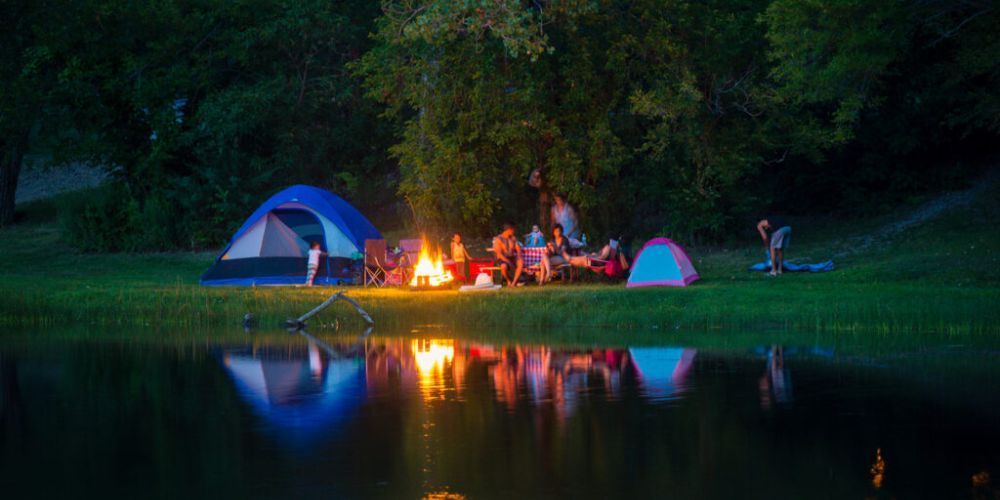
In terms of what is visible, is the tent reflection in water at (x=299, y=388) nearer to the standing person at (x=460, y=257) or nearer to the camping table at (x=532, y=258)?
the standing person at (x=460, y=257)

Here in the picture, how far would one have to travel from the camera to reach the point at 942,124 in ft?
98.9

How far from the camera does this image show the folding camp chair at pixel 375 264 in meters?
24.4

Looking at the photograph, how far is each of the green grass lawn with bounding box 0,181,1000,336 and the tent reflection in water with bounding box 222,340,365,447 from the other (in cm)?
314

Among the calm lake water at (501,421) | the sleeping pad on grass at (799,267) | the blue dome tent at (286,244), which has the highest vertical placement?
the blue dome tent at (286,244)

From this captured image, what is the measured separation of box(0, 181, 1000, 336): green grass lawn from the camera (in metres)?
18.8

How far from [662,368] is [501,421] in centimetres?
398

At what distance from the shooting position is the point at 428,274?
906 inches

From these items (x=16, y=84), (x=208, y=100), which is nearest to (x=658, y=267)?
(x=208, y=100)

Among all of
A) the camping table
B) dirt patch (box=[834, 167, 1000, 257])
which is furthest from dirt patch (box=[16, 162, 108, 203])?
dirt patch (box=[834, 167, 1000, 257])

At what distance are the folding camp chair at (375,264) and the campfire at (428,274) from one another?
1429 mm

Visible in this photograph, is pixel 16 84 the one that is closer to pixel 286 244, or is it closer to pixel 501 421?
pixel 286 244

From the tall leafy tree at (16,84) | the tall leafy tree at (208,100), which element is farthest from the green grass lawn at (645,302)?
the tall leafy tree at (208,100)

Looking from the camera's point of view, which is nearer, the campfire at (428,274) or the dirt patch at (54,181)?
the campfire at (428,274)

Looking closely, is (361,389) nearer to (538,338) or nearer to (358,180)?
(538,338)
